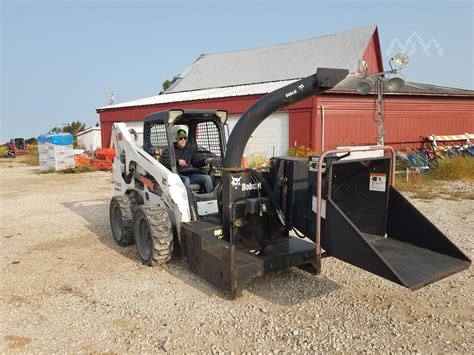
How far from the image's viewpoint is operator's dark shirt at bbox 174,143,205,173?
5.66m

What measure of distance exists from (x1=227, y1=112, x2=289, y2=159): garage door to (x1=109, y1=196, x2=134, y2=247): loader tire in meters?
9.88

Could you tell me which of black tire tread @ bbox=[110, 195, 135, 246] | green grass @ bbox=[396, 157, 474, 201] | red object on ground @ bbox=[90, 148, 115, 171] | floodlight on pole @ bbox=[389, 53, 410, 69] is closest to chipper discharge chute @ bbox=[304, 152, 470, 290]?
black tire tread @ bbox=[110, 195, 135, 246]

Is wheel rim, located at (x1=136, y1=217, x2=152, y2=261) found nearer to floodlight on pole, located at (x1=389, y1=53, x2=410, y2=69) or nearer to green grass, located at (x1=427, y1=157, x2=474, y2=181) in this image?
floodlight on pole, located at (x1=389, y1=53, x2=410, y2=69)

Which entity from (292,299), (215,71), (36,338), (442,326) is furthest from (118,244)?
(215,71)

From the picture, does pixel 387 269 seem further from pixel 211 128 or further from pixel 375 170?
pixel 211 128

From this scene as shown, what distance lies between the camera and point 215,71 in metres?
25.3

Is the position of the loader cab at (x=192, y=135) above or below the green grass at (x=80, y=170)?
above

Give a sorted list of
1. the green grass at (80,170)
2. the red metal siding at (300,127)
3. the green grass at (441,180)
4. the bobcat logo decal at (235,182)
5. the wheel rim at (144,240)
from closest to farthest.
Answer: the bobcat logo decal at (235,182), the wheel rim at (144,240), the green grass at (441,180), the red metal siding at (300,127), the green grass at (80,170)

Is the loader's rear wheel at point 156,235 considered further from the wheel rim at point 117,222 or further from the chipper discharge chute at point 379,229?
the chipper discharge chute at point 379,229

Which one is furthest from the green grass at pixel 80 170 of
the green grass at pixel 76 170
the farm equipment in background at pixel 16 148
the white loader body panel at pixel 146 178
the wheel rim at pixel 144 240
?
the farm equipment in background at pixel 16 148

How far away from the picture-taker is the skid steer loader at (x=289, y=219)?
3477 mm

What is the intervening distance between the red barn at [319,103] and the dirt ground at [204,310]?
10042 mm

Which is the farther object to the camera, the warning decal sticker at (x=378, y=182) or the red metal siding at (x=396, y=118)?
the red metal siding at (x=396, y=118)

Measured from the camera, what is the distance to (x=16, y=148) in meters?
34.3
